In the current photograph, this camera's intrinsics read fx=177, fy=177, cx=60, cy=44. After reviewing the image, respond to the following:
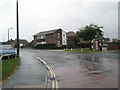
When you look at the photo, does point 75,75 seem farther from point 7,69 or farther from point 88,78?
point 7,69

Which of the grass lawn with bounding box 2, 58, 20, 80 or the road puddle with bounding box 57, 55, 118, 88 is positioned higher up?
the grass lawn with bounding box 2, 58, 20, 80

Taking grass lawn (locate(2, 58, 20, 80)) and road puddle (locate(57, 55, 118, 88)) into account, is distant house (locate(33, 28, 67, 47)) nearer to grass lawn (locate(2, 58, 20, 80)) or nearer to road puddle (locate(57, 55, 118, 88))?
grass lawn (locate(2, 58, 20, 80))

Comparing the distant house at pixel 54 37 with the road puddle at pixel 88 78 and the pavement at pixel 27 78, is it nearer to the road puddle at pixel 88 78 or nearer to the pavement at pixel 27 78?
the pavement at pixel 27 78

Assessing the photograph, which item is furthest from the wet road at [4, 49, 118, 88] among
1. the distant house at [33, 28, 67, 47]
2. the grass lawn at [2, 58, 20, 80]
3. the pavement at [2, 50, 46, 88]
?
the distant house at [33, 28, 67, 47]

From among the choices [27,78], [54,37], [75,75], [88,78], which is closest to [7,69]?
[27,78]

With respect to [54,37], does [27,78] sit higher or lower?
lower

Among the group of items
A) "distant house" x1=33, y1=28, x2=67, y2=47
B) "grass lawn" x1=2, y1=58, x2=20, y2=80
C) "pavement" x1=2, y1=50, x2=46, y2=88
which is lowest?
"pavement" x1=2, y1=50, x2=46, y2=88

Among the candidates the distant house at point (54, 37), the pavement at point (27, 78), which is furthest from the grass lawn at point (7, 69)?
the distant house at point (54, 37)

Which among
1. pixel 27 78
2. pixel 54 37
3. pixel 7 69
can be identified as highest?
pixel 54 37

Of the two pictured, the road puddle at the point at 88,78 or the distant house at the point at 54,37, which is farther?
the distant house at the point at 54,37

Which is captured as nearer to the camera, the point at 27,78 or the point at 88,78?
the point at 88,78

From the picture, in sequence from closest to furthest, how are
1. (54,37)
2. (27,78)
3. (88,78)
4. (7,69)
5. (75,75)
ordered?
(88,78) < (27,78) < (75,75) < (7,69) < (54,37)

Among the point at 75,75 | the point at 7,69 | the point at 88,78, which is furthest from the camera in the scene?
the point at 7,69

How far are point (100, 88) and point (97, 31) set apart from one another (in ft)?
132
